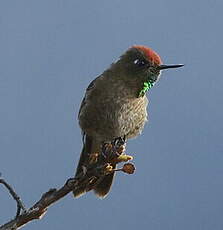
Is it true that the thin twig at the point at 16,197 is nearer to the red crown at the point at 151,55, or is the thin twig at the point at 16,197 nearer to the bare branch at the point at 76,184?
the bare branch at the point at 76,184

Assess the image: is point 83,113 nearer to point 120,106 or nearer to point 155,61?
point 120,106

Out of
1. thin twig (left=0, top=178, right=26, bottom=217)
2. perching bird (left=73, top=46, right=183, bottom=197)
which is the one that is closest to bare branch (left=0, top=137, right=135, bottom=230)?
thin twig (left=0, top=178, right=26, bottom=217)

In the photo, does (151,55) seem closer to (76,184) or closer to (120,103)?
(120,103)

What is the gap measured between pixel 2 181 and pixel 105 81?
1.49 meters

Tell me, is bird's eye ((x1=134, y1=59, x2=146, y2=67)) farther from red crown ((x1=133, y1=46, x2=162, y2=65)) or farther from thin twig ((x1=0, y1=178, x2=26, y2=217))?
thin twig ((x1=0, y1=178, x2=26, y2=217))

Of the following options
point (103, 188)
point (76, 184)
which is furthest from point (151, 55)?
point (76, 184)

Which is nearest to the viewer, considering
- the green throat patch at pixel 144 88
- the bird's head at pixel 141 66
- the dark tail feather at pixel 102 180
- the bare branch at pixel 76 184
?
the bare branch at pixel 76 184

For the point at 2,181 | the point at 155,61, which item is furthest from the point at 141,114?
the point at 2,181

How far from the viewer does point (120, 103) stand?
1.86 m

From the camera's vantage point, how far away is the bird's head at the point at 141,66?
1.53 m

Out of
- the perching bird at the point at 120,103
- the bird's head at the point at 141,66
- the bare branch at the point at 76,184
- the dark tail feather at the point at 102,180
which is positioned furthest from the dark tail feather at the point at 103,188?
the bare branch at the point at 76,184

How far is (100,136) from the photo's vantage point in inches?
69.6

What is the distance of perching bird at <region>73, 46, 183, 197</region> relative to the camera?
1701 millimetres

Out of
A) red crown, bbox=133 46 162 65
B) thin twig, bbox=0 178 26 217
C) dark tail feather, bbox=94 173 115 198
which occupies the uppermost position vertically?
red crown, bbox=133 46 162 65
